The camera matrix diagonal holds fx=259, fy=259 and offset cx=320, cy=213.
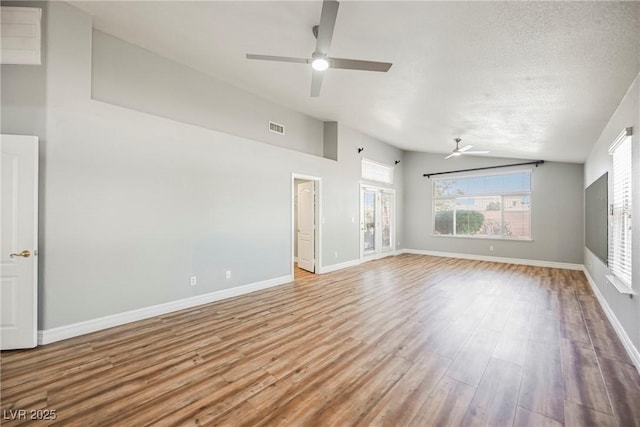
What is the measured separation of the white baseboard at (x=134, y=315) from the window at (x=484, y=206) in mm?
6400

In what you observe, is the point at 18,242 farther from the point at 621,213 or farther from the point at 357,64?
the point at 621,213

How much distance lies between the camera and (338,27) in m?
2.64

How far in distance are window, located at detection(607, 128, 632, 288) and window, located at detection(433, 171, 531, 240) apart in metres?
3.87

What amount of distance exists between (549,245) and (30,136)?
9.96 meters

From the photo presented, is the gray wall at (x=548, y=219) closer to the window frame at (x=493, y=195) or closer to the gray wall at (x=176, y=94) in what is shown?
the window frame at (x=493, y=195)

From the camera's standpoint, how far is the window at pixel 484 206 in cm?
712

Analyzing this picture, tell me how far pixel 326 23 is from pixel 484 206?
7.45 meters

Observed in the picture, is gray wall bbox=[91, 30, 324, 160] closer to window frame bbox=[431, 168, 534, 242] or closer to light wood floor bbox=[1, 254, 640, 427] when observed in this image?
light wood floor bbox=[1, 254, 640, 427]

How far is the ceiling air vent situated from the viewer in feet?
17.1

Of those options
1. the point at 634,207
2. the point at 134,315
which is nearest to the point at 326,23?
the point at 634,207

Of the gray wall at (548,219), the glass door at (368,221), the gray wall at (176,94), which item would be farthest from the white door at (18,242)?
the gray wall at (548,219)

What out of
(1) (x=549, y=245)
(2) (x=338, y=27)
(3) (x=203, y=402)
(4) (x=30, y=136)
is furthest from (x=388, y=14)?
(1) (x=549, y=245)

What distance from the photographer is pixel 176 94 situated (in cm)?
398

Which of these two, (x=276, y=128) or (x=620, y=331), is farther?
(x=276, y=128)
